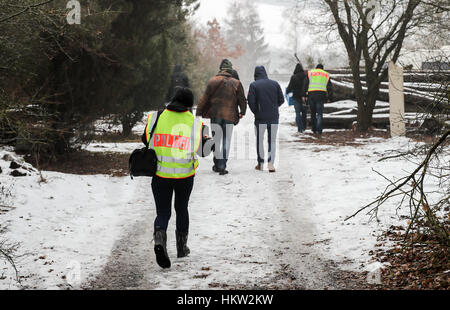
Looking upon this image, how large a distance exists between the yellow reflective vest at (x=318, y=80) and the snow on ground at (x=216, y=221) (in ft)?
15.2

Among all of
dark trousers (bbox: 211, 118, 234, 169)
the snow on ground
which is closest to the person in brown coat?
dark trousers (bbox: 211, 118, 234, 169)

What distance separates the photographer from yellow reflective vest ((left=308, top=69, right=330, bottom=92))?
16.3m

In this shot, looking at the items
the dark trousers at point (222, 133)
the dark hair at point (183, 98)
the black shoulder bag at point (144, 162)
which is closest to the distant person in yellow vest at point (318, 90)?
the dark trousers at point (222, 133)

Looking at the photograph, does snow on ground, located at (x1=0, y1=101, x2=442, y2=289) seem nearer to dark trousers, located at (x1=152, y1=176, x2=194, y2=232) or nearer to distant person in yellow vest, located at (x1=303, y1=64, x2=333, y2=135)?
dark trousers, located at (x1=152, y1=176, x2=194, y2=232)

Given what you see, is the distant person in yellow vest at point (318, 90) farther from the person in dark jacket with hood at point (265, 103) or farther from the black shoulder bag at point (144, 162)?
the black shoulder bag at point (144, 162)

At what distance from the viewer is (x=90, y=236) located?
721 centimetres

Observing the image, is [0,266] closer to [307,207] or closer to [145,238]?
[145,238]

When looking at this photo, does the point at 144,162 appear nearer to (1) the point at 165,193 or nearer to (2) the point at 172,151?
(2) the point at 172,151

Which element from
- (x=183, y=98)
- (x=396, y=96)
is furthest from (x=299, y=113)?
(x=183, y=98)

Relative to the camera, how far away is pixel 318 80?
53.6ft

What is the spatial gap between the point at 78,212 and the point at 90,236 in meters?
1.29

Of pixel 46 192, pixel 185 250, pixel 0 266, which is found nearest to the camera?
pixel 0 266

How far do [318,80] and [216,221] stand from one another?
9.50 meters
